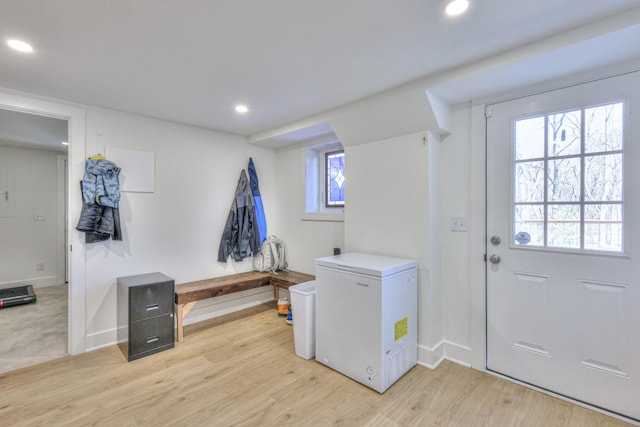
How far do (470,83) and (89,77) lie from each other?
2.69 m

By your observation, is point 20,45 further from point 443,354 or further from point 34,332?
point 443,354

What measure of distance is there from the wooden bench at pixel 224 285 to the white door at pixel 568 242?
2060 mm

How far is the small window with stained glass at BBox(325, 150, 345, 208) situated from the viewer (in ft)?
12.1

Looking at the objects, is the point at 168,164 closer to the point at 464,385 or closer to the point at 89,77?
the point at 89,77

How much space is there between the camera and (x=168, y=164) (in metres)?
3.15

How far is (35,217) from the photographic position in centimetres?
467

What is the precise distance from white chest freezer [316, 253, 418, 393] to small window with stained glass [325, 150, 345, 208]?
135cm

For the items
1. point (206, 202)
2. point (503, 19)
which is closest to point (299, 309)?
point (206, 202)

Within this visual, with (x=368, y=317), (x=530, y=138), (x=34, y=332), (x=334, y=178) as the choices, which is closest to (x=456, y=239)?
(x=530, y=138)

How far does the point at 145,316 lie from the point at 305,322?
54.3 inches

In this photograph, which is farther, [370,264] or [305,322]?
[305,322]

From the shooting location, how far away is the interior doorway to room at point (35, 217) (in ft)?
12.1

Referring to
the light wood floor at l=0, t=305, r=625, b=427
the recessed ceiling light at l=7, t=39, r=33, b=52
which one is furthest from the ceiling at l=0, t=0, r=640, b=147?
the light wood floor at l=0, t=305, r=625, b=427

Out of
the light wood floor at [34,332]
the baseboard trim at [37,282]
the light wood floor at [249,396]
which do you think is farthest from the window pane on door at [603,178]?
the baseboard trim at [37,282]
